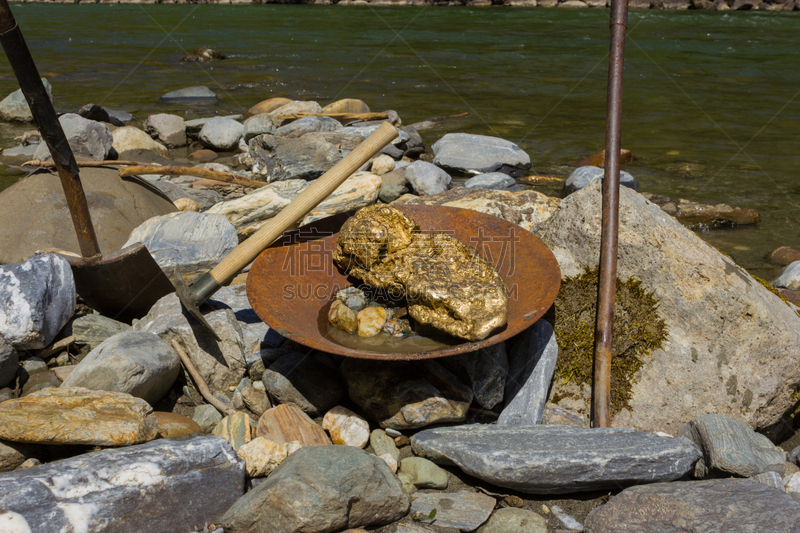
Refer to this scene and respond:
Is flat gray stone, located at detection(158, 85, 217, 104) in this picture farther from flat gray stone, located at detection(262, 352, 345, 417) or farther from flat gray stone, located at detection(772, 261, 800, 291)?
flat gray stone, located at detection(772, 261, 800, 291)

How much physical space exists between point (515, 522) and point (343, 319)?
1.24 m

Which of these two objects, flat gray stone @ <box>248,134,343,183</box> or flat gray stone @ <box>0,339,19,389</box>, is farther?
flat gray stone @ <box>248,134,343,183</box>

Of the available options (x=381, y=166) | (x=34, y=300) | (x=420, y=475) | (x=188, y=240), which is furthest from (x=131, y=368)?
(x=381, y=166)

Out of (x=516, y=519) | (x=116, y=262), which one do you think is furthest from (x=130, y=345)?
(x=516, y=519)

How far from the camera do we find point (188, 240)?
12.5ft

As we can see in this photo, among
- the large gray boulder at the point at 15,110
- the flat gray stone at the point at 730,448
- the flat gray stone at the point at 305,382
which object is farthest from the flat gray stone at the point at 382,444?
the large gray boulder at the point at 15,110

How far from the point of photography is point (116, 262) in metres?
3.40

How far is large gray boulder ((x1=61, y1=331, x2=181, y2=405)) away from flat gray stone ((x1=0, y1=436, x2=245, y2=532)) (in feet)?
1.52

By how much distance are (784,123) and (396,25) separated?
1806cm

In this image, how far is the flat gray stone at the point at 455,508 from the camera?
235 centimetres

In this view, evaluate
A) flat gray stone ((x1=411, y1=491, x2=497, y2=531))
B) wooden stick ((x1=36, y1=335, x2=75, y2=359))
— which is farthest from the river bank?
flat gray stone ((x1=411, y1=491, x2=497, y2=531))

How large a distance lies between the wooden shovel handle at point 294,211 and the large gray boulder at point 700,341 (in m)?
1.52

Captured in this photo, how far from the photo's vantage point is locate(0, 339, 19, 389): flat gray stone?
284 centimetres

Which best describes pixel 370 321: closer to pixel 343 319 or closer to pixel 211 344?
pixel 343 319
